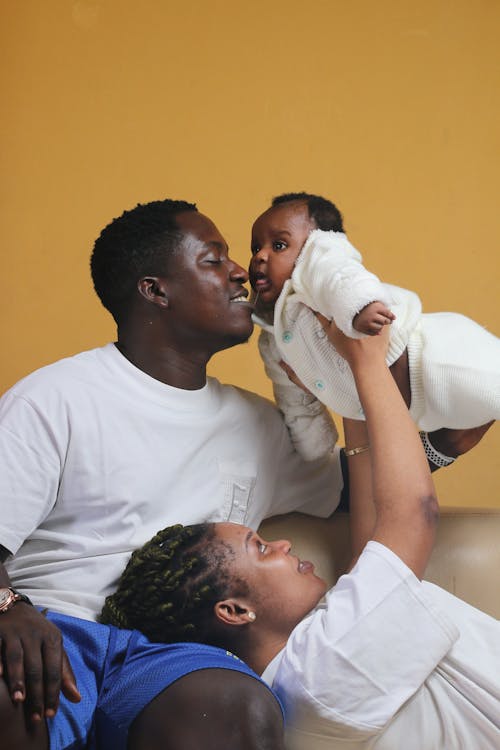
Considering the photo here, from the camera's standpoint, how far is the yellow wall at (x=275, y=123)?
2838 mm

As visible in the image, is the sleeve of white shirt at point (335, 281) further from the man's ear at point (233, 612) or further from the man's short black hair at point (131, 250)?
the man's ear at point (233, 612)

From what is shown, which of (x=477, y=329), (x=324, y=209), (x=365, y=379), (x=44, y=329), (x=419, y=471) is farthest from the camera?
(x=44, y=329)

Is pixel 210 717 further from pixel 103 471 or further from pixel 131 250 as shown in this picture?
pixel 131 250

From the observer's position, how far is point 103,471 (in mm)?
1675

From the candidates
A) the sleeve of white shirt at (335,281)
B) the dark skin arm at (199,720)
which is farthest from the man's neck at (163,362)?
the dark skin arm at (199,720)

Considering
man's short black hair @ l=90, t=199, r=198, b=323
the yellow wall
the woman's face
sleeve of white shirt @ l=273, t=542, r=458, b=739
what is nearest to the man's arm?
sleeve of white shirt @ l=273, t=542, r=458, b=739

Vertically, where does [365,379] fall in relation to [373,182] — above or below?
below

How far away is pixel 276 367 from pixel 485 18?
1.59m

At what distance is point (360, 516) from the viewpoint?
6.14 feet

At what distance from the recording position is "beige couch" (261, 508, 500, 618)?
191 centimetres

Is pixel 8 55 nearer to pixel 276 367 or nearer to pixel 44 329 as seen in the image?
pixel 44 329

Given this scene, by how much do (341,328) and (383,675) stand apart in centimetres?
59

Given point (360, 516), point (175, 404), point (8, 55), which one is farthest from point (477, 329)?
point (8, 55)

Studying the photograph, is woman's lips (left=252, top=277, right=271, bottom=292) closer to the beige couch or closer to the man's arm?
the beige couch
